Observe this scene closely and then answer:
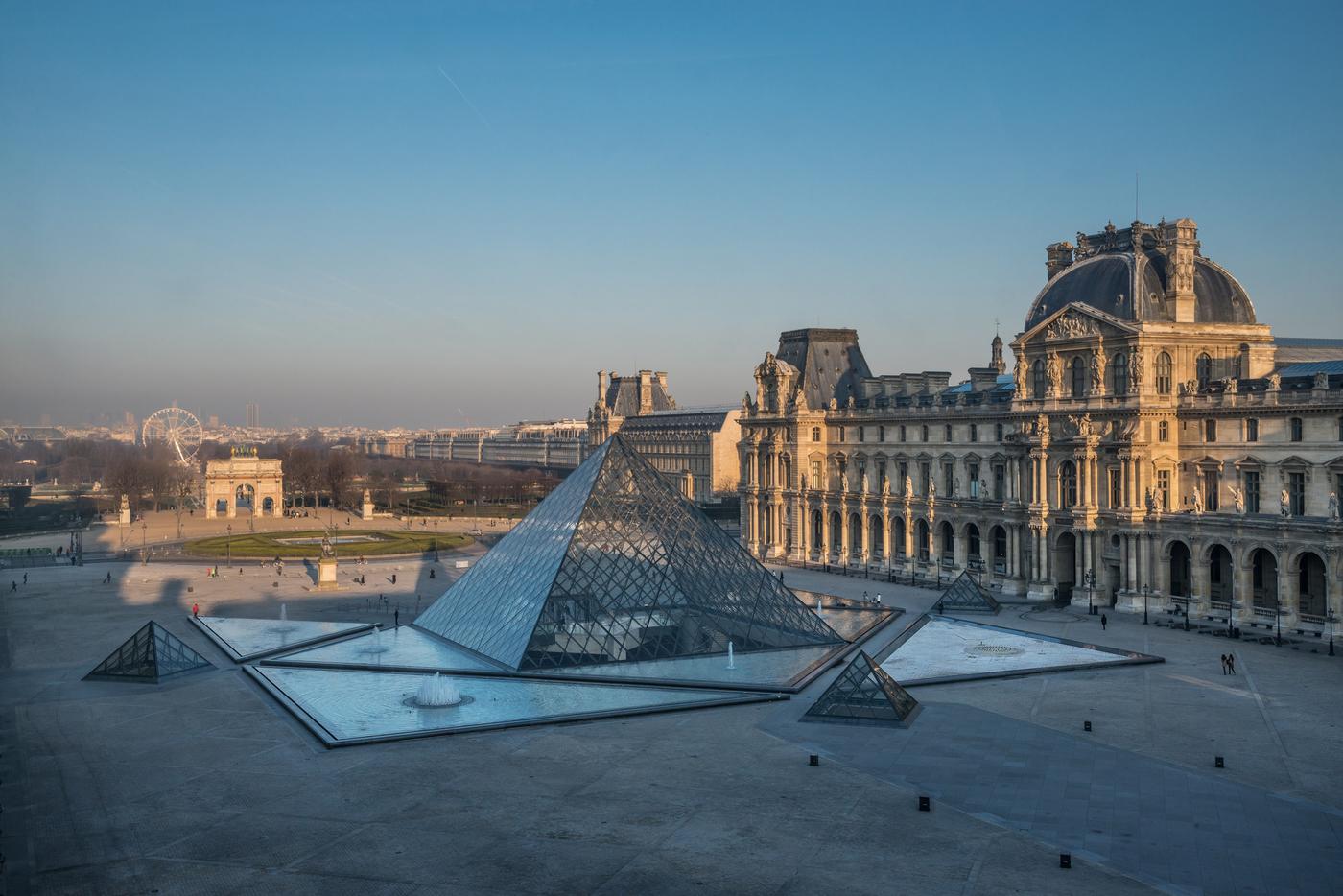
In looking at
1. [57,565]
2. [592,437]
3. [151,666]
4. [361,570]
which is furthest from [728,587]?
[592,437]

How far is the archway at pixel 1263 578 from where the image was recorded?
48.1m

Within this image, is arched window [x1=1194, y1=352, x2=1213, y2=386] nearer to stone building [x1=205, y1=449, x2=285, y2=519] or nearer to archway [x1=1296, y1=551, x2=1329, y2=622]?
archway [x1=1296, y1=551, x2=1329, y2=622]

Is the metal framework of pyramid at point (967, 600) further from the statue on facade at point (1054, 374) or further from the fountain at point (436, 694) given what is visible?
the fountain at point (436, 694)

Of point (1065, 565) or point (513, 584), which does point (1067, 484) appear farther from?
point (513, 584)

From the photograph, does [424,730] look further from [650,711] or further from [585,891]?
[585,891]

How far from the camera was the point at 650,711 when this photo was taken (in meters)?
33.4

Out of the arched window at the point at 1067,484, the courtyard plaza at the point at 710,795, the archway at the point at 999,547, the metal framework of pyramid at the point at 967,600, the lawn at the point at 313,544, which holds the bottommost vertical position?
the courtyard plaza at the point at 710,795

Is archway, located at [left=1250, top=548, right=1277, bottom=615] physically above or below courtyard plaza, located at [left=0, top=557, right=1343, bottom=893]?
above

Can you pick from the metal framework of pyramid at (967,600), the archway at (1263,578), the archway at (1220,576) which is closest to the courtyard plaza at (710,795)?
the archway at (1263,578)

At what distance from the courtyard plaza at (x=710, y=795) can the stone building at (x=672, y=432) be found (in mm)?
72772

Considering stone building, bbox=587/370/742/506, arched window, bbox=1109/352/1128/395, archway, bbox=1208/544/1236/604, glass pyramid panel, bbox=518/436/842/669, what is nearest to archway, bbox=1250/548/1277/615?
archway, bbox=1208/544/1236/604

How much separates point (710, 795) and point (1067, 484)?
3462 centimetres

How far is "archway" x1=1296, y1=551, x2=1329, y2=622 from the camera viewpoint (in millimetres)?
46772

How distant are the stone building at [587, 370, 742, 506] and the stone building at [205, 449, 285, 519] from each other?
3318 cm
